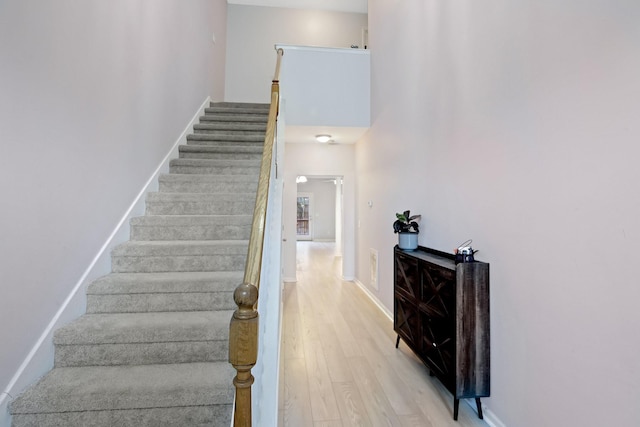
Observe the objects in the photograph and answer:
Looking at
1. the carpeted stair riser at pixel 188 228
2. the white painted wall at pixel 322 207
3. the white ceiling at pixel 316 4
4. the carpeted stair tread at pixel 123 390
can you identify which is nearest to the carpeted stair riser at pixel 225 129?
the carpeted stair riser at pixel 188 228

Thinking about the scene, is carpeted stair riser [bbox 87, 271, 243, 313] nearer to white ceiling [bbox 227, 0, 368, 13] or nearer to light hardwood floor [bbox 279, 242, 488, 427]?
light hardwood floor [bbox 279, 242, 488, 427]

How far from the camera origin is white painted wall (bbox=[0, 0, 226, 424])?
1.58 meters

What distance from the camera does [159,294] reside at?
2.22 m

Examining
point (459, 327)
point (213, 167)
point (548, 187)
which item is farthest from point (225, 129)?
point (548, 187)

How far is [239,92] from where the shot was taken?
669 centimetres

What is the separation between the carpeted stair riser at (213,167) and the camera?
3.58m

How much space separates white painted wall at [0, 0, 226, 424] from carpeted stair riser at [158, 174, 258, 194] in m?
0.22

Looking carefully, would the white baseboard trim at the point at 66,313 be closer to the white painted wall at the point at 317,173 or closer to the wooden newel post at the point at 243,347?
the wooden newel post at the point at 243,347

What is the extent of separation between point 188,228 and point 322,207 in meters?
10.7

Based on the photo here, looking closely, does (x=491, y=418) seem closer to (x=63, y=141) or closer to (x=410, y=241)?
(x=410, y=241)

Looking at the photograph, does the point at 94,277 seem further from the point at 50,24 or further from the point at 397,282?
the point at 397,282

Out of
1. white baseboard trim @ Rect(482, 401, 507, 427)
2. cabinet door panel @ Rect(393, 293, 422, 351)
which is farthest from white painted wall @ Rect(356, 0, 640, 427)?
cabinet door panel @ Rect(393, 293, 422, 351)

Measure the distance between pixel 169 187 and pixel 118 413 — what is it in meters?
2.25

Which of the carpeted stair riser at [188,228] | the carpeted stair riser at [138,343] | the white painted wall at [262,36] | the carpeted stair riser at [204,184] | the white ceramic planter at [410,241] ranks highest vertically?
the white painted wall at [262,36]
